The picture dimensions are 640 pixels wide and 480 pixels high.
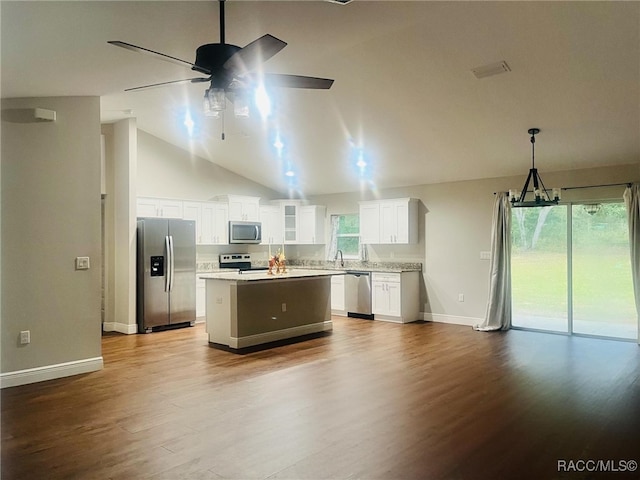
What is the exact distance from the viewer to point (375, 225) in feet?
27.0

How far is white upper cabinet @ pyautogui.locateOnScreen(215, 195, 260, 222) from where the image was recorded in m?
8.24

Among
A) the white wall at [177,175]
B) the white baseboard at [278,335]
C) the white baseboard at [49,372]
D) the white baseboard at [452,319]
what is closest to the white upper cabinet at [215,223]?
the white wall at [177,175]

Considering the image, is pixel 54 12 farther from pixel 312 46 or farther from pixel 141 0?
pixel 312 46

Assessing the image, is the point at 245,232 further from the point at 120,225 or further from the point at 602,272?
the point at 602,272

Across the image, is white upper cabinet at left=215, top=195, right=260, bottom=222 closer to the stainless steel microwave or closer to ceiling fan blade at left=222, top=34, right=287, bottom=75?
the stainless steel microwave

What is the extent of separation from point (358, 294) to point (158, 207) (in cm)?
369

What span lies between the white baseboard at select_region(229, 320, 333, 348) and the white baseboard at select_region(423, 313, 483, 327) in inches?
77.0

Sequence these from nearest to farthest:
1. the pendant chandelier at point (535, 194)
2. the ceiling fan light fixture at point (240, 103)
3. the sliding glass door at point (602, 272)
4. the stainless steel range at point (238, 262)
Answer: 1. the ceiling fan light fixture at point (240, 103)
2. the pendant chandelier at point (535, 194)
3. the sliding glass door at point (602, 272)
4. the stainless steel range at point (238, 262)

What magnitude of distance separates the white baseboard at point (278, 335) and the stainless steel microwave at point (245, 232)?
2587 mm

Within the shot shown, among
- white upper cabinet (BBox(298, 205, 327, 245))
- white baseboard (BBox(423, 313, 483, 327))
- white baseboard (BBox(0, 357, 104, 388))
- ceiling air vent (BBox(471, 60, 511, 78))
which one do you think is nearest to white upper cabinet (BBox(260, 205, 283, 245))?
→ white upper cabinet (BBox(298, 205, 327, 245))

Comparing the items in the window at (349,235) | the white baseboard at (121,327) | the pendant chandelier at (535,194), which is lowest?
the white baseboard at (121,327)

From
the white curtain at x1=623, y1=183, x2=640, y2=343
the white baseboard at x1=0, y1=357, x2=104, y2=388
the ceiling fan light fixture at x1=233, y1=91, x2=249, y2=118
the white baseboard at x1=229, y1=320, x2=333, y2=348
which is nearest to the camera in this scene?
the ceiling fan light fixture at x1=233, y1=91, x2=249, y2=118

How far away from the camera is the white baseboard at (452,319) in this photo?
7.27m

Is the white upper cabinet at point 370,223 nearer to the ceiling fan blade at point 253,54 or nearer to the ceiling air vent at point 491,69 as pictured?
the ceiling air vent at point 491,69
